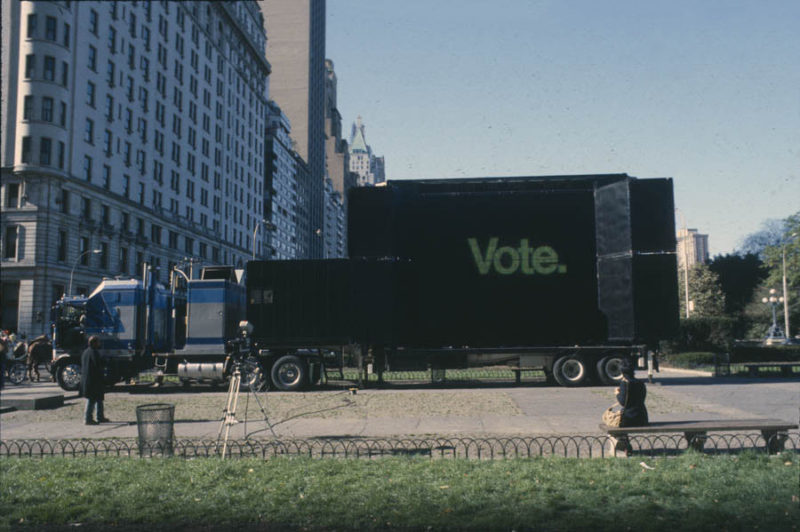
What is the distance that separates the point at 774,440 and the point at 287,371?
16.0 m

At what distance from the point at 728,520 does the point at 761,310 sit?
2708 inches

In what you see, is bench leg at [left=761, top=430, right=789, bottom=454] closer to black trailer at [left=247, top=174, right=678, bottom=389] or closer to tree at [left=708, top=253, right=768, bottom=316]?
black trailer at [left=247, top=174, right=678, bottom=389]

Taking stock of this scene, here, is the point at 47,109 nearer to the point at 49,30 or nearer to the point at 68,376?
the point at 49,30

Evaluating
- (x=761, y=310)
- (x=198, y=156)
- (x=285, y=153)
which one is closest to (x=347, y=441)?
(x=198, y=156)

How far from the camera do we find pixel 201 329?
75.8 feet

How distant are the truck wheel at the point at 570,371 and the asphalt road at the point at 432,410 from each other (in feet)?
1.28

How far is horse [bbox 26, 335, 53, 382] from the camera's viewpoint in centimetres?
2870

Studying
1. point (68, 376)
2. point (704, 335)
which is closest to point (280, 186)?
point (704, 335)

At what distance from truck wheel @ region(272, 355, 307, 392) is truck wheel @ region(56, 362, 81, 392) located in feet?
22.9

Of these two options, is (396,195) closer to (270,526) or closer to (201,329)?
(201,329)

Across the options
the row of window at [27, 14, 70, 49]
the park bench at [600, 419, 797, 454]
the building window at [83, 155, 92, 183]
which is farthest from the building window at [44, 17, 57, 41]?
the park bench at [600, 419, 797, 454]

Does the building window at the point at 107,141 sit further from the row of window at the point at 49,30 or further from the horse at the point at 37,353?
the horse at the point at 37,353

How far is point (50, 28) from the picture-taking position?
100 inches

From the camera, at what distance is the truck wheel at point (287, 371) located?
22.3 meters
